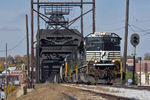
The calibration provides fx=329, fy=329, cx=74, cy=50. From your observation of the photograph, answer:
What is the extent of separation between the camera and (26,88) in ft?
123

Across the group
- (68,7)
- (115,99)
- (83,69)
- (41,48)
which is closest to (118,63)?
(83,69)

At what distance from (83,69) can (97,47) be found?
2.11 meters

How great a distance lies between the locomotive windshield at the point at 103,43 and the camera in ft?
75.4

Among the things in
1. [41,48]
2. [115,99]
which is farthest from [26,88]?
[115,99]

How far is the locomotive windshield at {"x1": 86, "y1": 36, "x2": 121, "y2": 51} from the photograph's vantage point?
23.0 m

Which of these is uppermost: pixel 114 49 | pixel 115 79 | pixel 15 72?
pixel 114 49

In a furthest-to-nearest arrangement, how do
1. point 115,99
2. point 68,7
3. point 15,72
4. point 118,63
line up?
point 15,72 → point 68,7 → point 118,63 → point 115,99

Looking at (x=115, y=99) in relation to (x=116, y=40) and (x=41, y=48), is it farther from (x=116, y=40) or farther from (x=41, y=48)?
(x=41, y=48)

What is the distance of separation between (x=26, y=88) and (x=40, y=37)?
239 inches

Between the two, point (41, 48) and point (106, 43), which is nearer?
point (106, 43)

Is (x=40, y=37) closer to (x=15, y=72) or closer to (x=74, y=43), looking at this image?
(x=74, y=43)

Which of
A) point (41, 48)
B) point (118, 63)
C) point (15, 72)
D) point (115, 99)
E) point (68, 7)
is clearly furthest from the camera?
point (15, 72)

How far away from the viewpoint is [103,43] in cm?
2311

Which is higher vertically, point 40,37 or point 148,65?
point 40,37
